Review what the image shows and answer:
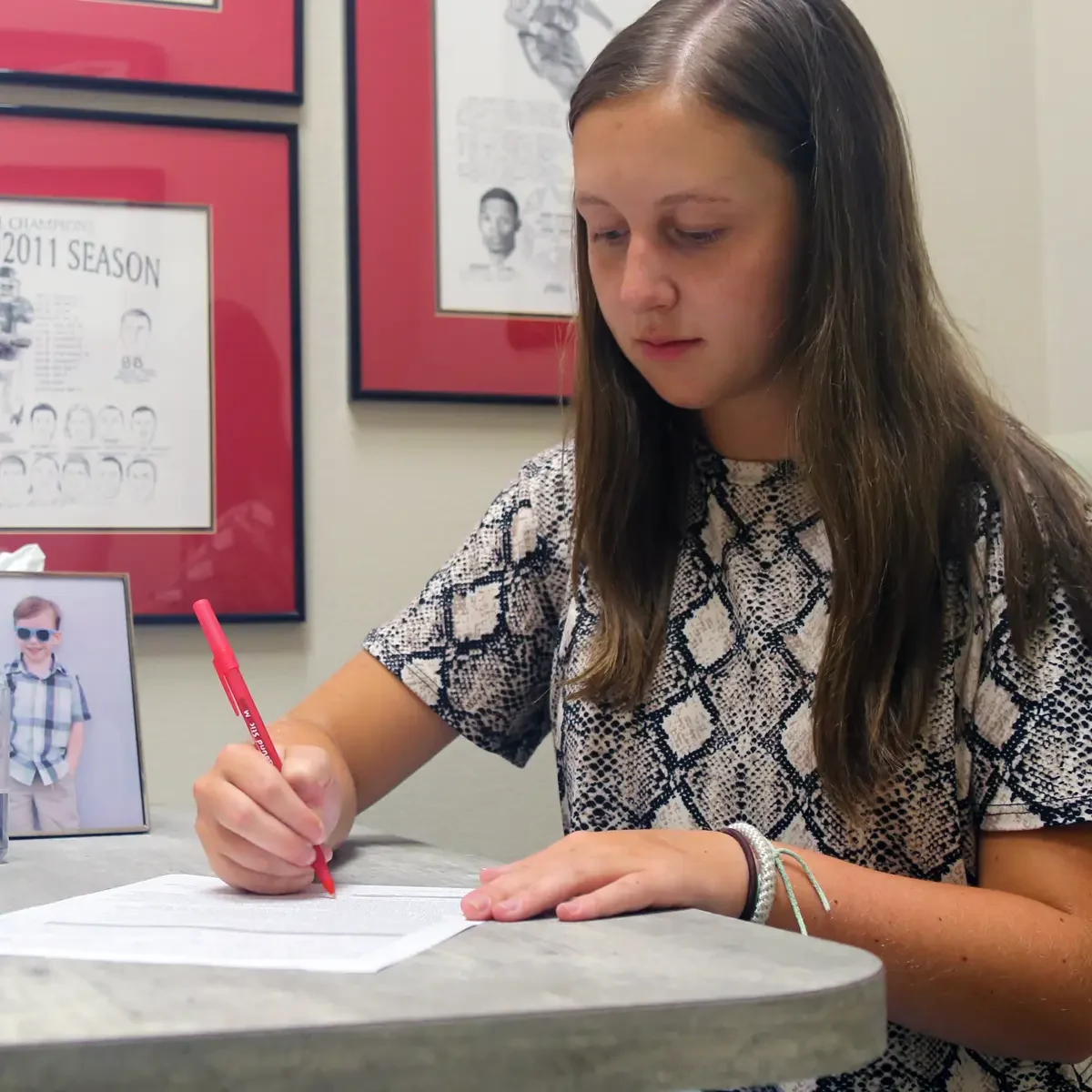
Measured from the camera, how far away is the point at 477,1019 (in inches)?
16.8

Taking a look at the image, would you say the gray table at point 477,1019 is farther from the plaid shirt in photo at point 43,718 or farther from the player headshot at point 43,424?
the player headshot at point 43,424

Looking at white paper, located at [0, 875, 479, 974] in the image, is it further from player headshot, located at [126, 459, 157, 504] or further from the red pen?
player headshot, located at [126, 459, 157, 504]

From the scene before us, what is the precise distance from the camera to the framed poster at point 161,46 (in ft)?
4.33

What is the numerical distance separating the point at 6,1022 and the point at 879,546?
64 centimetres

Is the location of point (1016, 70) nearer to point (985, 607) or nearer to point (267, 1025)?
point (985, 607)

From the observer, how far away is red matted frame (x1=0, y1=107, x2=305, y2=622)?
1.33 metres

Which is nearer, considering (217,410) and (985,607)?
(985,607)

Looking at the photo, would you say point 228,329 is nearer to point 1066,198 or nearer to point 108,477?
point 108,477

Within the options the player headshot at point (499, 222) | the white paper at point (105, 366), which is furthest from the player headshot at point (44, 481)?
the player headshot at point (499, 222)

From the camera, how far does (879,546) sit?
0.90m

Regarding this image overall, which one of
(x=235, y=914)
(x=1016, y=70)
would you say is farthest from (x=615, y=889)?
(x=1016, y=70)

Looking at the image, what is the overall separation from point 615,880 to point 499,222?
0.98 metres

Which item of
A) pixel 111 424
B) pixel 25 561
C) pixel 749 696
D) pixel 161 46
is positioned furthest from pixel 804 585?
pixel 161 46

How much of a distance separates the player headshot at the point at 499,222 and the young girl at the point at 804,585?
42cm
